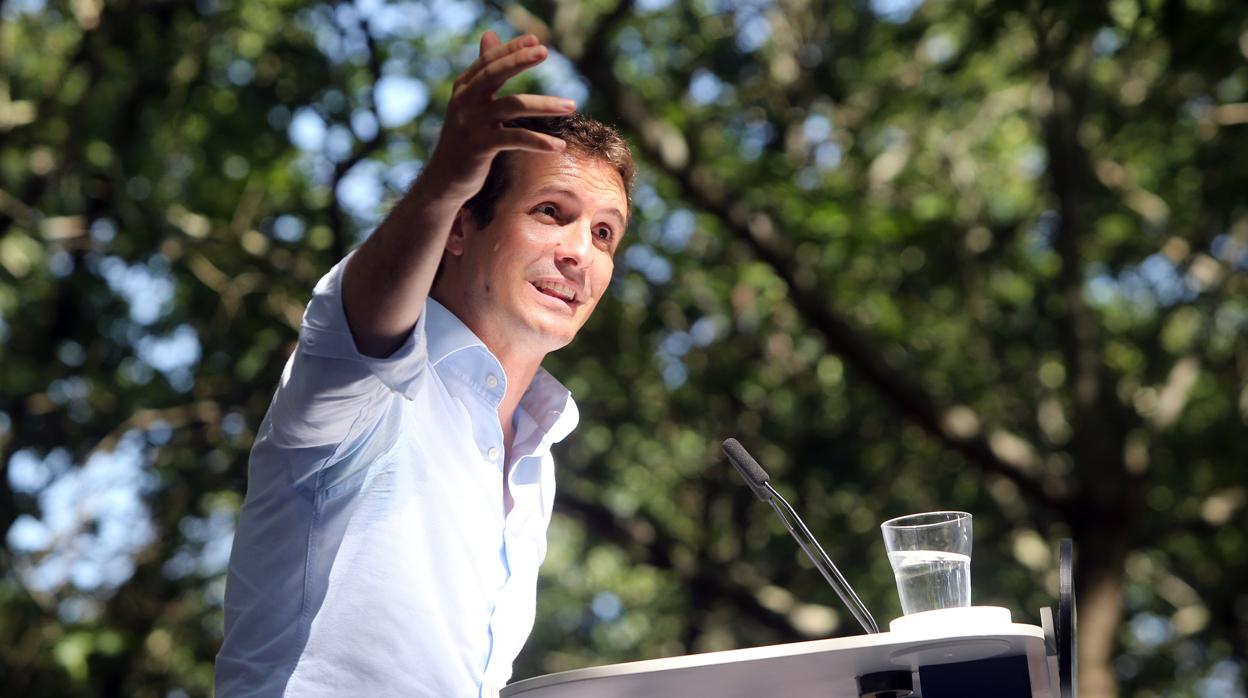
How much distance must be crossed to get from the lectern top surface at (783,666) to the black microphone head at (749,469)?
0.40m

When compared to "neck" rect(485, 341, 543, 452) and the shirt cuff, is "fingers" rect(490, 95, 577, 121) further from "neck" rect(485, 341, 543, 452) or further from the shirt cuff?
"neck" rect(485, 341, 543, 452)

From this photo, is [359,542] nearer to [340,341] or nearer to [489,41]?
[340,341]

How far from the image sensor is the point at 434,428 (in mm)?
2471

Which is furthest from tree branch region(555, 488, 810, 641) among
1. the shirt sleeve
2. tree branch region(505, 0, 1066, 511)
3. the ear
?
the shirt sleeve

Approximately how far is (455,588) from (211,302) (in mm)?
5965

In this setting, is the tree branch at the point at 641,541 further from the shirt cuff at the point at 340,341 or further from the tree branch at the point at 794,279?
the shirt cuff at the point at 340,341

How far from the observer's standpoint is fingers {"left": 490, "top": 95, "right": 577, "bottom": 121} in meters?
1.85

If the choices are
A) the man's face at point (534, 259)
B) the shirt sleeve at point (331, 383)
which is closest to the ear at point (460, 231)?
the man's face at point (534, 259)

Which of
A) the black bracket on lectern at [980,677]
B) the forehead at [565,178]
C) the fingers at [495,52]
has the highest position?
the forehead at [565,178]

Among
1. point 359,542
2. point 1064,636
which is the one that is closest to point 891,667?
point 1064,636

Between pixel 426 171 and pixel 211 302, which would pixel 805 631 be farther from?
pixel 426 171

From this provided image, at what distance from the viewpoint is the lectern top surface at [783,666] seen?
190 centimetres

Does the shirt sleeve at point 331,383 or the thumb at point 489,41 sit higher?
the thumb at point 489,41

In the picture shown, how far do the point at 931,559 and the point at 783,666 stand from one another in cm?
41
